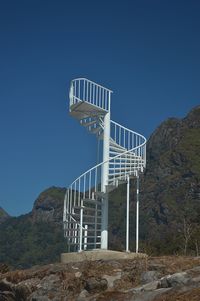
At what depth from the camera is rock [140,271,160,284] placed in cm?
940

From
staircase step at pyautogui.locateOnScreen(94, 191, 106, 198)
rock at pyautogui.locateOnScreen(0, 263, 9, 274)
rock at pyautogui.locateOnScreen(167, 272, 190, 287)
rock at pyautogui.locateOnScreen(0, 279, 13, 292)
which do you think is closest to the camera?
rock at pyautogui.locateOnScreen(167, 272, 190, 287)

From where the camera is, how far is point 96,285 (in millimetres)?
9945

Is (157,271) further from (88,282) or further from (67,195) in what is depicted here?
(67,195)

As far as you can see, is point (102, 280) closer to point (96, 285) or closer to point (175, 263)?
point (96, 285)

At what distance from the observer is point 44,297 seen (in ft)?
34.7

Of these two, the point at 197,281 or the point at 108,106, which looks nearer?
the point at 197,281

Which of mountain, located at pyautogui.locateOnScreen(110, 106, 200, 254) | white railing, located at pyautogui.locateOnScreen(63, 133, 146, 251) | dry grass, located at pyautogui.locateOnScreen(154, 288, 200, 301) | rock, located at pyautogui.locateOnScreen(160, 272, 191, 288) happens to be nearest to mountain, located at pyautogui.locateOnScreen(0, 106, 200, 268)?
mountain, located at pyautogui.locateOnScreen(110, 106, 200, 254)

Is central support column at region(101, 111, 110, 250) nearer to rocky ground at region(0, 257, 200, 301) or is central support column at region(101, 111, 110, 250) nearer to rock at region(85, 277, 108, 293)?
rocky ground at region(0, 257, 200, 301)

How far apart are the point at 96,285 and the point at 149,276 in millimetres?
1055

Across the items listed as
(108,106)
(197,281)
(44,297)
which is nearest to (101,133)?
(108,106)

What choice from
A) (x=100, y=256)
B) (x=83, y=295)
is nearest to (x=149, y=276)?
(x=83, y=295)

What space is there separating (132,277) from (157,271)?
50cm

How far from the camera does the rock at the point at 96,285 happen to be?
990 cm

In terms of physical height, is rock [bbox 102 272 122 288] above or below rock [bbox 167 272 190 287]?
below
